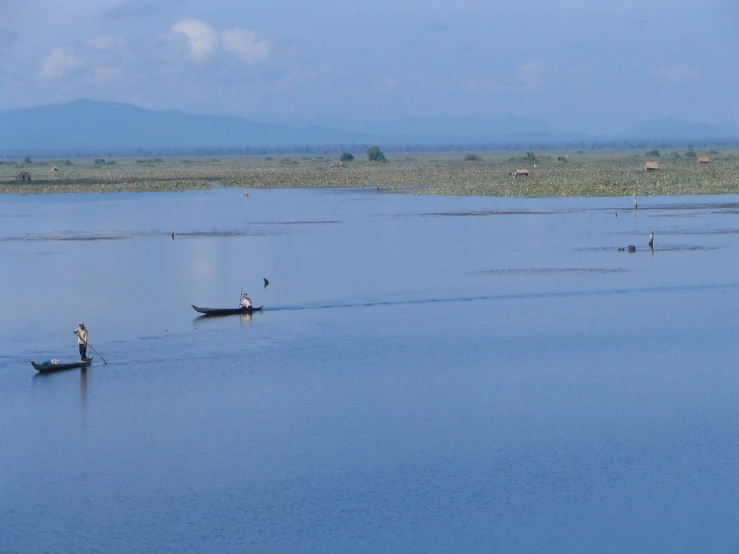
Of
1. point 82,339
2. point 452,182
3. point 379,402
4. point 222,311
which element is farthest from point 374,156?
point 379,402

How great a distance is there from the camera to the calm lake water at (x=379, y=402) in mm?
16297

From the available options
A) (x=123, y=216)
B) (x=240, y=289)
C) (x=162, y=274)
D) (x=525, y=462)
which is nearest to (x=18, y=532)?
(x=525, y=462)

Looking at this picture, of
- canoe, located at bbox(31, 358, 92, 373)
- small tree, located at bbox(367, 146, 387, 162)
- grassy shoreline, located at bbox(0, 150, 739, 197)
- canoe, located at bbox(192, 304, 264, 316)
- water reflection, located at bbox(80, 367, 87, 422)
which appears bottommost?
water reflection, located at bbox(80, 367, 87, 422)

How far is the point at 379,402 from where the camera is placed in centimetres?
2252

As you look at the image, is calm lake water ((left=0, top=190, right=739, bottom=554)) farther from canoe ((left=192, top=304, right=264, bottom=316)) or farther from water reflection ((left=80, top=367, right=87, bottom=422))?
canoe ((left=192, top=304, right=264, bottom=316))

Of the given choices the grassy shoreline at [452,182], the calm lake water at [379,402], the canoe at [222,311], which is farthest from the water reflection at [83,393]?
the grassy shoreline at [452,182]

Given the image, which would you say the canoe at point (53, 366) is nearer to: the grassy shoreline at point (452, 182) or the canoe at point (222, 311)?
the canoe at point (222, 311)

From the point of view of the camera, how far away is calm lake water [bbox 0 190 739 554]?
53.5 ft

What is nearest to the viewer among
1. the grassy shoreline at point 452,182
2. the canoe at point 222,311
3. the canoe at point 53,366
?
the canoe at point 53,366

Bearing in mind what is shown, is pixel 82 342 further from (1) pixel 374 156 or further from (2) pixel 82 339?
(1) pixel 374 156

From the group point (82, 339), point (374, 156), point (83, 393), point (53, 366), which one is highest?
point (374, 156)

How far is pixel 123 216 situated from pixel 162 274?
2509 cm

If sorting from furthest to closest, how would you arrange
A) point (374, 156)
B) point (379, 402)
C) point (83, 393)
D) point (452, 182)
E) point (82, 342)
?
point (374, 156) < point (452, 182) < point (82, 342) < point (83, 393) < point (379, 402)

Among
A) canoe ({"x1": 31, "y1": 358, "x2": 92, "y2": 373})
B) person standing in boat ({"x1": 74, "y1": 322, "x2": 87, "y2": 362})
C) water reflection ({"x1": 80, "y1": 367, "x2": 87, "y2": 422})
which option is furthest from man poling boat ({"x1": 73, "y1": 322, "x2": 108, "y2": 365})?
water reflection ({"x1": 80, "y1": 367, "x2": 87, "y2": 422})
